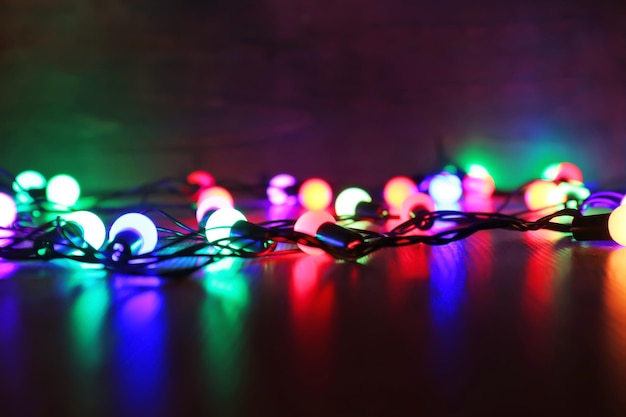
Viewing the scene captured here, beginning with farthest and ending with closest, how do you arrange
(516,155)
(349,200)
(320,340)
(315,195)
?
(516,155), (315,195), (349,200), (320,340)

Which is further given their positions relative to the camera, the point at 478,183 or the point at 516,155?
the point at 516,155

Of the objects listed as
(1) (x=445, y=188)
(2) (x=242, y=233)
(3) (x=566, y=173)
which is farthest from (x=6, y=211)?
(3) (x=566, y=173)

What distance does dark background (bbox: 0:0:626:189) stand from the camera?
4.54ft

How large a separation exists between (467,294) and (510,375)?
197 millimetres

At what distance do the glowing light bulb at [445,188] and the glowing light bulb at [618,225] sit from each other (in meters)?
0.48

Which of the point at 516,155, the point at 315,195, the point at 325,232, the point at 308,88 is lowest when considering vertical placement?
the point at 325,232

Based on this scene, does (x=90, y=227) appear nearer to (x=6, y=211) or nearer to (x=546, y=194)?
(x=6, y=211)

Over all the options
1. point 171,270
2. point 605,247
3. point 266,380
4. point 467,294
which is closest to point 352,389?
point 266,380

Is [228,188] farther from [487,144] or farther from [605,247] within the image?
[605,247]

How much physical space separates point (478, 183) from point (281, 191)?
1.68ft

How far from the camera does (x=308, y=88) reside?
144 centimetres

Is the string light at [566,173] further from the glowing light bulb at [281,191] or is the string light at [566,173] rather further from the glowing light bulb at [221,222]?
the glowing light bulb at [221,222]

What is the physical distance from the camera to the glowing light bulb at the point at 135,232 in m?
0.67

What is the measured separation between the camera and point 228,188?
146 cm
